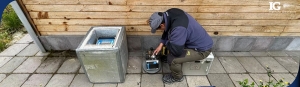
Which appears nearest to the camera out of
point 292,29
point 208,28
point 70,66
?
point 70,66

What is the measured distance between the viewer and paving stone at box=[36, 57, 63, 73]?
3922 mm

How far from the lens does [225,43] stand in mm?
4500

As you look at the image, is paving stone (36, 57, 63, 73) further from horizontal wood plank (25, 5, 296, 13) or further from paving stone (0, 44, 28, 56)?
horizontal wood plank (25, 5, 296, 13)

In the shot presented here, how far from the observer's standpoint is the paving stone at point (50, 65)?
3.92 meters

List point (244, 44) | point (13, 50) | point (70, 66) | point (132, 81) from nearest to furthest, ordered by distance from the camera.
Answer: point (132, 81), point (70, 66), point (244, 44), point (13, 50)

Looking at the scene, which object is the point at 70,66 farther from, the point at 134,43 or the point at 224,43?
the point at 224,43

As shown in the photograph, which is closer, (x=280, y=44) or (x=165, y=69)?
(x=165, y=69)

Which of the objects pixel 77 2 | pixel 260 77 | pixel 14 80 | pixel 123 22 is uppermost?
pixel 77 2

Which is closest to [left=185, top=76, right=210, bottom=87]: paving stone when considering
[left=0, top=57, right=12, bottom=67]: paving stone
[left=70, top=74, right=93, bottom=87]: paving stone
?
[left=70, top=74, right=93, bottom=87]: paving stone

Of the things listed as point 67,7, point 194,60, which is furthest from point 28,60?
point 194,60

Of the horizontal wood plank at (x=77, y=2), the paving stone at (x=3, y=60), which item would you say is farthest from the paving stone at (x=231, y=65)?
the paving stone at (x=3, y=60)

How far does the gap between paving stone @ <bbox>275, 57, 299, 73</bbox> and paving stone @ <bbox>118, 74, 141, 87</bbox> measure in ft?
12.6

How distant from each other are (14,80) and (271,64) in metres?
6.44

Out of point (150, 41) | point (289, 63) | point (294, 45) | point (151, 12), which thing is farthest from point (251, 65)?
point (151, 12)
